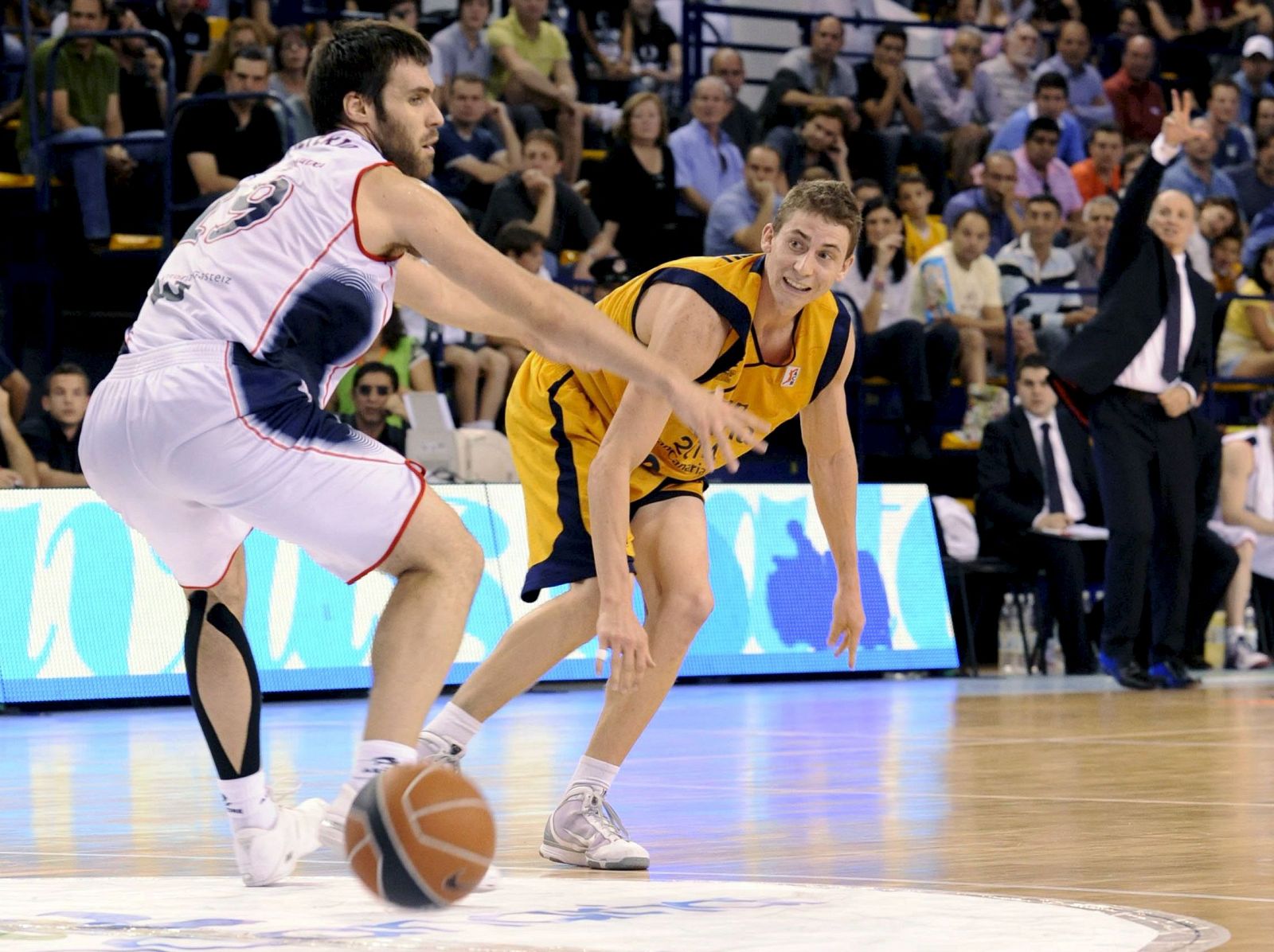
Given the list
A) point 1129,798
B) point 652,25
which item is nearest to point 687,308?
point 1129,798

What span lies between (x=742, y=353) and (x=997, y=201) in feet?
35.8

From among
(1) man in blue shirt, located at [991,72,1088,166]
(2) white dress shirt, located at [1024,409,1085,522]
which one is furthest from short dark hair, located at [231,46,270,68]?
(1) man in blue shirt, located at [991,72,1088,166]

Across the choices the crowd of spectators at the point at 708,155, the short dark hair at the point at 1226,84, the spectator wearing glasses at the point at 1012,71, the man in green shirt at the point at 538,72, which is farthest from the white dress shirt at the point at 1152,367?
the short dark hair at the point at 1226,84

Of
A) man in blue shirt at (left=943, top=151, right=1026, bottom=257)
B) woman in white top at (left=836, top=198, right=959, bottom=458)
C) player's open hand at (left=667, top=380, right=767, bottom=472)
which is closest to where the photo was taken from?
player's open hand at (left=667, top=380, right=767, bottom=472)

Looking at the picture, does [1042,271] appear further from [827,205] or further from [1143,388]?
[827,205]

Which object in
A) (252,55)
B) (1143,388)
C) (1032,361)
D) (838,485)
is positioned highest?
(252,55)

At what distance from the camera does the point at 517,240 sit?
1203 centimetres

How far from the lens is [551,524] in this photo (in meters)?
5.29

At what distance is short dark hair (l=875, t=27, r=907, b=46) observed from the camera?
55.8 feet

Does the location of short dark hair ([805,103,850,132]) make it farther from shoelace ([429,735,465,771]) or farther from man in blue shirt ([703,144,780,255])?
shoelace ([429,735,465,771])

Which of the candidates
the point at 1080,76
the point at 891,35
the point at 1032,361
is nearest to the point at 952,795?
the point at 1032,361

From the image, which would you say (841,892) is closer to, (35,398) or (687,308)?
(687,308)

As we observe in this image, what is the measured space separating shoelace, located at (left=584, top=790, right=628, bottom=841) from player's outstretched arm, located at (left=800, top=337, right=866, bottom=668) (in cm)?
77

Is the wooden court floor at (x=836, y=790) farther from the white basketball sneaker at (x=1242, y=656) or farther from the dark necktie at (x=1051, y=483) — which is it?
the white basketball sneaker at (x=1242, y=656)
